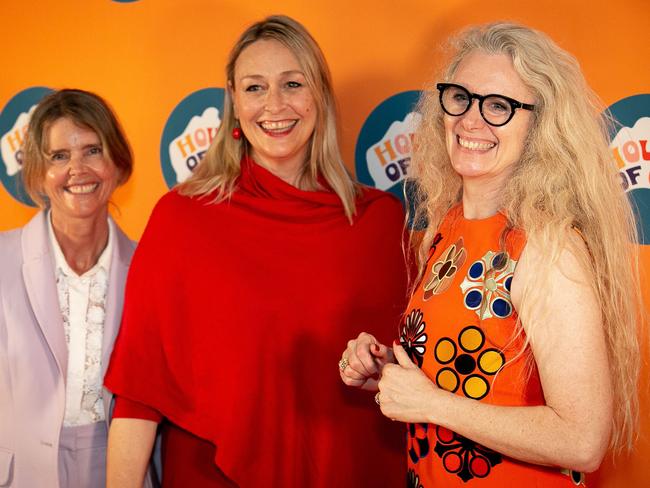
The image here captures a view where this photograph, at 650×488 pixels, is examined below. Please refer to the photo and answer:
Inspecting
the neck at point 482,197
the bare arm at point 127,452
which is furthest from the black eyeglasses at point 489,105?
the bare arm at point 127,452

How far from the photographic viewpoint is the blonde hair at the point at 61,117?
2.44 metres

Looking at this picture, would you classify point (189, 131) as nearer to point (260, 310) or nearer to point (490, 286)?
point (260, 310)

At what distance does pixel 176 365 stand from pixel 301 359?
14.3 inches

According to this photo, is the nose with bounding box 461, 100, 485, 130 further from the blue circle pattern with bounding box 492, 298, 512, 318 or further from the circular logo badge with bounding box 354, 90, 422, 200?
the circular logo badge with bounding box 354, 90, 422, 200

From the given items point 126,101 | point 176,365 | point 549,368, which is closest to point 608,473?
point 549,368

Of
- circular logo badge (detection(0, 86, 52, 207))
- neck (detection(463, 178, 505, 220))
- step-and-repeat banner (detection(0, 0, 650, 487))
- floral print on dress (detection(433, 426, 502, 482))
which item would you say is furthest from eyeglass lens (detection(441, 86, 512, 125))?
circular logo badge (detection(0, 86, 52, 207))

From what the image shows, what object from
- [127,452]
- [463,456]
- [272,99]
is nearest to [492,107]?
[463,456]

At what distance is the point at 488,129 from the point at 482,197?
161 mm

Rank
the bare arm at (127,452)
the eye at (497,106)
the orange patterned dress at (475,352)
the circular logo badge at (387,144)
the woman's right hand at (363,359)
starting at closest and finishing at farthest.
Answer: the orange patterned dress at (475,352) < the eye at (497,106) < the woman's right hand at (363,359) < the bare arm at (127,452) < the circular logo badge at (387,144)

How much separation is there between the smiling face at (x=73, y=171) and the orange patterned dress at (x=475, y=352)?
1.29 metres

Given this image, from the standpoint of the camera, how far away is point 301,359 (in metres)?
2.18

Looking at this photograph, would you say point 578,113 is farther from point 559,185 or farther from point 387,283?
point 387,283

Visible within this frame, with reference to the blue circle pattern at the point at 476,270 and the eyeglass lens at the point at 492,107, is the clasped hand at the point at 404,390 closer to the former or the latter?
the blue circle pattern at the point at 476,270

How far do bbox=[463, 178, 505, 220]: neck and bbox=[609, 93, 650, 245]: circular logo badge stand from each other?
0.89m
